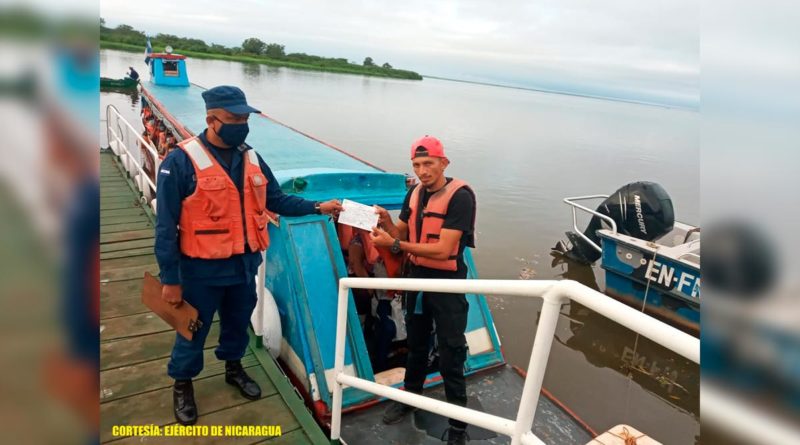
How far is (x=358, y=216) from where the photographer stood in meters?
3.36

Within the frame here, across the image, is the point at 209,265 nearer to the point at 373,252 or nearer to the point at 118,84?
the point at 373,252

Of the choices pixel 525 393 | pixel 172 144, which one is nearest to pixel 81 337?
pixel 525 393

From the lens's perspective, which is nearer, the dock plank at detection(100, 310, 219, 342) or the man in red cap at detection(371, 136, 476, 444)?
the man in red cap at detection(371, 136, 476, 444)

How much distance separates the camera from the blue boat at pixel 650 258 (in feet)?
25.8

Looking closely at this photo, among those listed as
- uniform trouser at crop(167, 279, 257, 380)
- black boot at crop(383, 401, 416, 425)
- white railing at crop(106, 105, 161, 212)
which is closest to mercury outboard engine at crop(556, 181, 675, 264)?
black boot at crop(383, 401, 416, 425)

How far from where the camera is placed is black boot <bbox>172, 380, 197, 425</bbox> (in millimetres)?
Result: 2996

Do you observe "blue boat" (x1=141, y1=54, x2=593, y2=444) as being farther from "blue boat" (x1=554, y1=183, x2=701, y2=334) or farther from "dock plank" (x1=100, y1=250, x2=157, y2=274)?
"blue boat" (x1=554, y1=183, x2=701, y2=334)

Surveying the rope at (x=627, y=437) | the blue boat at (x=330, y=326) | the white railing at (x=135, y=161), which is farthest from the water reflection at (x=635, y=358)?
the white railing at (x=135, y=161)

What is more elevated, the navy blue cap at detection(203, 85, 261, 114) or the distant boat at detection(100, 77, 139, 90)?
the distant boat at detection(100, 77, 139, 90)

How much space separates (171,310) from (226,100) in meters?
1.33

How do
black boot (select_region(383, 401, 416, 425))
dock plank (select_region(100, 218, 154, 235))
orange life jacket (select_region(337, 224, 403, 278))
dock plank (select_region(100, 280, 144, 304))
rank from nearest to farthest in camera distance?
black boot (select_region(383, 401, 416, 425))
orange life jacket (select_region(337, 224, 403, 278))
dock plank (select_region(100, 280, 144, 304))
dock plank (select_region(100, 218, 154, 235))

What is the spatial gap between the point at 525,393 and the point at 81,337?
1.52 meters

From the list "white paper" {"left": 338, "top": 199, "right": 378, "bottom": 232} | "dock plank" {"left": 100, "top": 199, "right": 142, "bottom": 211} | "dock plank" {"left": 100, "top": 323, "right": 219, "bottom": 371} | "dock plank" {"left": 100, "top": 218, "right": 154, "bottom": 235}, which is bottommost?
"dock plank" {"left": 100, "top": 323, "right": 219, "bottom": 371}

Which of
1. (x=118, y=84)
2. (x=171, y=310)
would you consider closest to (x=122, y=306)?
(x=171, y=310)
